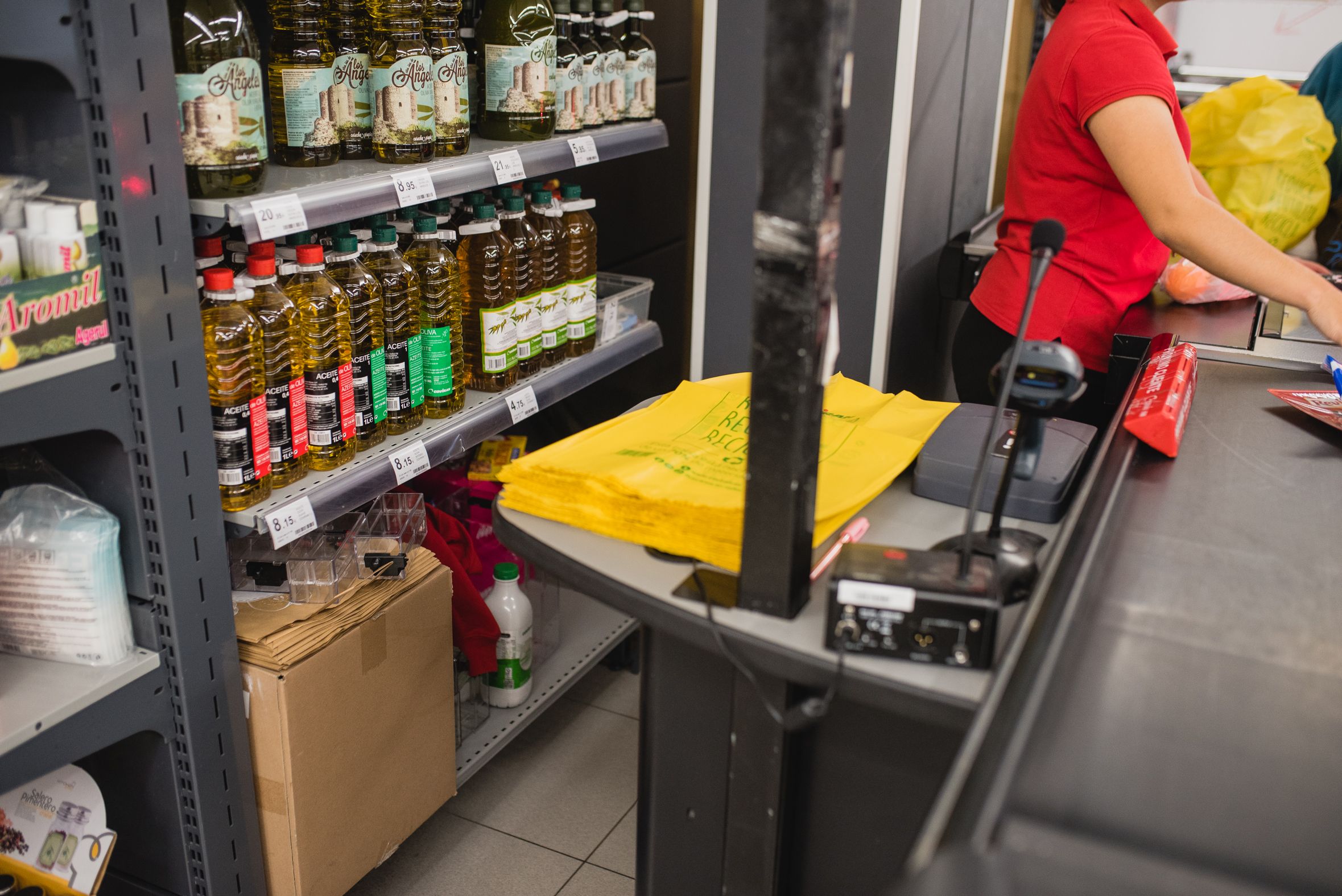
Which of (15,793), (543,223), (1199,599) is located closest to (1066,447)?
(1199,599)

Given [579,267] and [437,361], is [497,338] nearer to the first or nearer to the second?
[437,361]

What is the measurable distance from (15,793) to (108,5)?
119 centimetres

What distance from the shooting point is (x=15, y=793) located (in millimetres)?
1702

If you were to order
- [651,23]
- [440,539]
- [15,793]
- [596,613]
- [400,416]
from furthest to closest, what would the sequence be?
1. [651,23]
2. [596,613]
3. [440,539]
4. [400,416]
5. [15,793]

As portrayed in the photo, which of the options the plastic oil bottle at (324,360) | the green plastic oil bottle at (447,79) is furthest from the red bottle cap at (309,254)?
the green plastic oil bottle at (447,79)

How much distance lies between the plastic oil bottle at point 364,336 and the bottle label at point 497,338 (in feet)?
0.86

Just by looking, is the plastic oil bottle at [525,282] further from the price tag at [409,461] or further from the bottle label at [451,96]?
the price tag at [409,461]

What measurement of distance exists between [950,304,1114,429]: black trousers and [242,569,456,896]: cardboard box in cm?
121

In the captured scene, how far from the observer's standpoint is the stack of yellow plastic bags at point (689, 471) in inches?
47.8

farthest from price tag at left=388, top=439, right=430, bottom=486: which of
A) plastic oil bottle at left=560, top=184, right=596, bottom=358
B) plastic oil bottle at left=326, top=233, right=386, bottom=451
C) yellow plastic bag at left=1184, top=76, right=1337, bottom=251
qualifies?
yellow plastic bag at left=1184, top=76, right=1337, bottom=251

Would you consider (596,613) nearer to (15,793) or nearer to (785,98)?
(15,793)

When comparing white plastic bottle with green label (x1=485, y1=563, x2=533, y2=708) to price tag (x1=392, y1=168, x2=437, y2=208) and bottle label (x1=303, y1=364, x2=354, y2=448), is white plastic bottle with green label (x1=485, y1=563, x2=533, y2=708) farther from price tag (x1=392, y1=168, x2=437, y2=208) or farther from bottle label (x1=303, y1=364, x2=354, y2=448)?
price tag (x1=392, y1=168, x2=437, y2=208)

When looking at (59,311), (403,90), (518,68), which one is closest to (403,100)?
(403,90)

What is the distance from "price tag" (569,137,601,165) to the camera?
2.19 m
